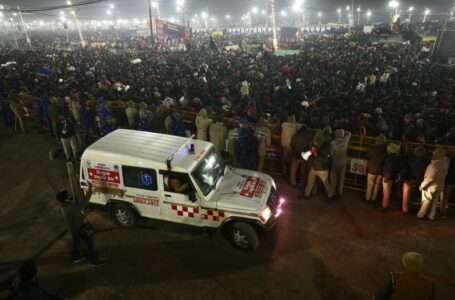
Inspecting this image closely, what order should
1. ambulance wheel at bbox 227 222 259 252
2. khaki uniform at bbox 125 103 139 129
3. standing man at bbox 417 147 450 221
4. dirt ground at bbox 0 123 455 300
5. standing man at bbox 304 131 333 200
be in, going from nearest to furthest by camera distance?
dirt ground at bbox 0 123 455 300, ambulance wheel at bbox 227 222 259 252, standing man at bbox 417 147 450 221, standing man at bbox 304 131 333 200, khaki uniform at bbox 125 103 139 129

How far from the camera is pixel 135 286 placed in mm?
6141

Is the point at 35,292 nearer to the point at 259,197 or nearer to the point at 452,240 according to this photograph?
the point at 259,197

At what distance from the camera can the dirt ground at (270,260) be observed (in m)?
6.02

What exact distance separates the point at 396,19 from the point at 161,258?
36.9 m

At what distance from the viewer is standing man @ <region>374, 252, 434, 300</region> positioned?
3.81 metres

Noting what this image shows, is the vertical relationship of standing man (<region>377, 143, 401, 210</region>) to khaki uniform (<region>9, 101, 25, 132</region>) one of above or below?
below

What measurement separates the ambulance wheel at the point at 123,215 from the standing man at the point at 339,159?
17.5 feet

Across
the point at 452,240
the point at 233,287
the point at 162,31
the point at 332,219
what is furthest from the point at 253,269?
the point at 162,31

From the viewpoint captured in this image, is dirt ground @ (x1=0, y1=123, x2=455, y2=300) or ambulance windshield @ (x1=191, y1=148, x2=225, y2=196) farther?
ambulance windshield @ (x1=191, y1=148, x2=225, y2=196)

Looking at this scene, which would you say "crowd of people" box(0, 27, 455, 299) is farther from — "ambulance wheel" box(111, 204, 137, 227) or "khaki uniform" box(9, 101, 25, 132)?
"ambulance wheel" box(111, 204, 137, 227)

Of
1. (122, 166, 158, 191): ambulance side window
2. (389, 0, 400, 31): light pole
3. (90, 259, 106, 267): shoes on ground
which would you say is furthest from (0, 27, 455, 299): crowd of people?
(389, 0, 400, 31): light pole

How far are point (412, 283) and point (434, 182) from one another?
4.36 meters

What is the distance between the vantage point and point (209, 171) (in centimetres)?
711

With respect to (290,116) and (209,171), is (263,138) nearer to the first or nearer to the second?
(290,116)
